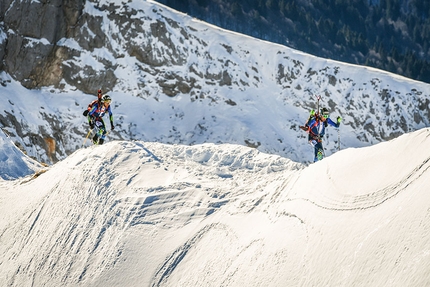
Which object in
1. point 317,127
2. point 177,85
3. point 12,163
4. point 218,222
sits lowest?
point 177,85

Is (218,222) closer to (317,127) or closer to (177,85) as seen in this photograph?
(317,127)

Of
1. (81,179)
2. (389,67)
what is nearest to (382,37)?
(389,67)

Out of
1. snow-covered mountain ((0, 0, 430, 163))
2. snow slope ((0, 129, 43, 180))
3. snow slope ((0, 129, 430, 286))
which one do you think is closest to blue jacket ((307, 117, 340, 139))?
snow slope ((0, 129, 430, 286))

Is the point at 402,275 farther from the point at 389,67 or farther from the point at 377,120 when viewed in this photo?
the point at 389,67

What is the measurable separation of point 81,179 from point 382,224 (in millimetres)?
6214

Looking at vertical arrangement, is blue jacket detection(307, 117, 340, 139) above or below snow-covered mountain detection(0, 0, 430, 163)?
above

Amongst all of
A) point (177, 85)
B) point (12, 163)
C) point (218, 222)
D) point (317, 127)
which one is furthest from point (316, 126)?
point (177, 85)

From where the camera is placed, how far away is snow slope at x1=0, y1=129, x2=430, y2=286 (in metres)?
7.11

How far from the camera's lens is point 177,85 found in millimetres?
29891

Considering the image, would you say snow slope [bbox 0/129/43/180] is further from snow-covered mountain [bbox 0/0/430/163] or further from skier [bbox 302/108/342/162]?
snow-covered mountain [bbox 0/0/430/163]

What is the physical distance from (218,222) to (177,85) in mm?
20579

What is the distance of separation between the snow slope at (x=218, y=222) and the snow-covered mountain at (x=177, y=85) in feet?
46.2

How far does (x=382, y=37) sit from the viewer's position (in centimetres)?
6938

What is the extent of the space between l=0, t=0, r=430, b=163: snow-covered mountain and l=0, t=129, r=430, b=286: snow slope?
14082 millimetres
